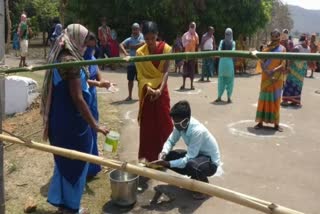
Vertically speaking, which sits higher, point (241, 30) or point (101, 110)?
point (241, 30)

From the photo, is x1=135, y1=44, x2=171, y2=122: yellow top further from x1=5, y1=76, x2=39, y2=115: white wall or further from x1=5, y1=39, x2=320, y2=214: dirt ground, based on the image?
x1=5, y1=76, x2=39, y2=115: white wall

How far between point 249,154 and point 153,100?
77.0 inches

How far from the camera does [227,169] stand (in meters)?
5.46

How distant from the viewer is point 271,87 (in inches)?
282

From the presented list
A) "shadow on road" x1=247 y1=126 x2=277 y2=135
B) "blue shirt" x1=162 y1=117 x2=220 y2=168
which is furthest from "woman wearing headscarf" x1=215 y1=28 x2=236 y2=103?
"blue shirt" x1=162 y1=117 x2=220 y2=168

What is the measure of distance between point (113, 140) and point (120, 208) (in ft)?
3.71

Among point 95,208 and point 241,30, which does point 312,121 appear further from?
point 241,30

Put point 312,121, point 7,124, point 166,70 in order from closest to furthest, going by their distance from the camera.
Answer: point 166,70 → point 7,124 → point 312,121

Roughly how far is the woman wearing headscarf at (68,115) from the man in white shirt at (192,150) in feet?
2.70

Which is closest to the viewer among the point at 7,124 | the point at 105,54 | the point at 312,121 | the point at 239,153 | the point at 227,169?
the point at 227,169

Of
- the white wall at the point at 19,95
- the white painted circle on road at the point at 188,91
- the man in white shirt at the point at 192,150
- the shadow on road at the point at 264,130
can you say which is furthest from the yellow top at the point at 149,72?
the white painted circle on road at the point at 188,91

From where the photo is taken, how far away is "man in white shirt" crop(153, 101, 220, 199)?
4.24m

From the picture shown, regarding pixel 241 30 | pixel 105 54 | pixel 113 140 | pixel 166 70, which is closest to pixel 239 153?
pixel 166 70

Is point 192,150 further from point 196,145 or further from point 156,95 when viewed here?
point 156,95
